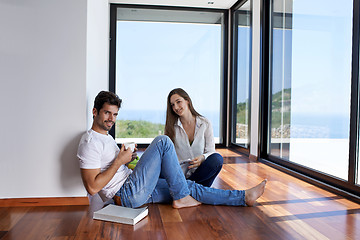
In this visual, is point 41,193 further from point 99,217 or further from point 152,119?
point 152,119

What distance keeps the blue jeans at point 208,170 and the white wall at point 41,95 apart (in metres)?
0.86

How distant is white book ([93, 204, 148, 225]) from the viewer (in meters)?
1.83

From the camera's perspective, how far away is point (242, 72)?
5074 mm

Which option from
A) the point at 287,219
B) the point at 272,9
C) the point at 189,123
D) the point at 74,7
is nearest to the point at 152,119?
the point at 272,9

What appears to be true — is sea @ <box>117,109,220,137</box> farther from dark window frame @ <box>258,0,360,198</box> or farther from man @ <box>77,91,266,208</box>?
man @ <box>77,91,266,208</box>

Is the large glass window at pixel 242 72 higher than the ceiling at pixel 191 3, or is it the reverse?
the ceiling at pixel 191 3

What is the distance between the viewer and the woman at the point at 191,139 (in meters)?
2.32

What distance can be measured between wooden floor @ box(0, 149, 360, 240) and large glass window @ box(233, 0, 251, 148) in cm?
251

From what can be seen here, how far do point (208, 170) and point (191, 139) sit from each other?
30cm

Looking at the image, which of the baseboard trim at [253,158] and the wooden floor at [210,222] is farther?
the baseboard trim at [253,158]

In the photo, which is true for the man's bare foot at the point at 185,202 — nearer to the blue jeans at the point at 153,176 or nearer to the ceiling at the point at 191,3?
the blue jeans at the point at 153,176

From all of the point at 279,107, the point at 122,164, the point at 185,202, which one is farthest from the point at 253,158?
the point at 122,164

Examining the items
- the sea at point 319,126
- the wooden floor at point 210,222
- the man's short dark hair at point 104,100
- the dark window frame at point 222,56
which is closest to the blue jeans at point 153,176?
the wooden floor at point 210,222

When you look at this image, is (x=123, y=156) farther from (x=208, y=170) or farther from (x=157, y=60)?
(x=157, y=60)
